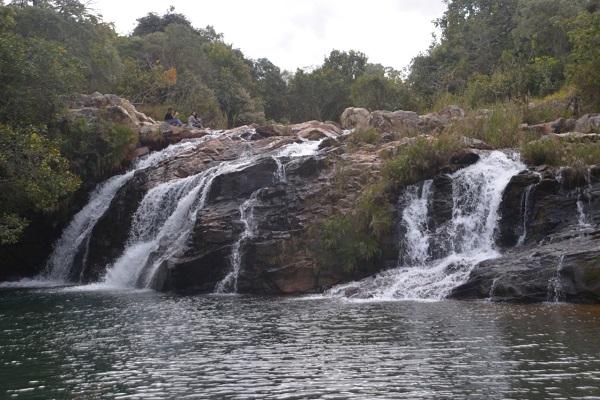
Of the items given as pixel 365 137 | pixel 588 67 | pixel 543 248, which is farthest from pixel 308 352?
pixel 588 67

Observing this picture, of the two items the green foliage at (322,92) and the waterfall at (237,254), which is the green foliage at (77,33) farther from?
the waterfall at (237,254)

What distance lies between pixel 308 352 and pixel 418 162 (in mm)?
10667

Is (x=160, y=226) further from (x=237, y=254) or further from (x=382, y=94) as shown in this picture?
(x=382, y=94)

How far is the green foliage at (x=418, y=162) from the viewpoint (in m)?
19.6

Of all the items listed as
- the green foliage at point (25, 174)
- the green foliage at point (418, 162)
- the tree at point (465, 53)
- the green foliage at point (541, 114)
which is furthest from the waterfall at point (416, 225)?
the tree at point (465, 53)

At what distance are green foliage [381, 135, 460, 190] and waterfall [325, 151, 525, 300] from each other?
0.50 m

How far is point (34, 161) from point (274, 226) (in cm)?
762

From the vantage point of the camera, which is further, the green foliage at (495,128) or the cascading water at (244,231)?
the green foliage at (495,128)

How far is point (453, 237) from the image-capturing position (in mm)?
17969

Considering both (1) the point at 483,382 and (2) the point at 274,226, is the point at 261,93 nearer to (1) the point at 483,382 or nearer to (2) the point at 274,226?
(2) the point at 274,226

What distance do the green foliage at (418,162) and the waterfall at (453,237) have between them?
504 mm

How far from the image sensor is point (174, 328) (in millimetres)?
12555

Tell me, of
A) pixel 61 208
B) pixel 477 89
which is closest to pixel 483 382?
pixel 61 208

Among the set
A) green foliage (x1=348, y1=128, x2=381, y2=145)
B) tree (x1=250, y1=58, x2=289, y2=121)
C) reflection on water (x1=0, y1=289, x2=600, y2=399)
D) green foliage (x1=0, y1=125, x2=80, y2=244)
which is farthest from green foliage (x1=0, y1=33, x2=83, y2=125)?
tree (x1=250, y1=58, x2=289, y2=121)
